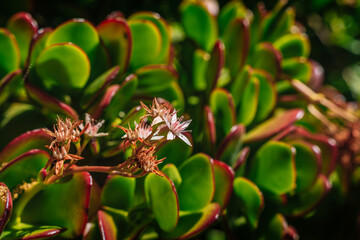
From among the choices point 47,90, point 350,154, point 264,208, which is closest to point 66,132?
point 47,90

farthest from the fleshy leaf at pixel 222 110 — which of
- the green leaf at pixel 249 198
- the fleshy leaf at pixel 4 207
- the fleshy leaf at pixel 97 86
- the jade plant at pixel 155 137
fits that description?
the fleshy leaf at pixel 4 207

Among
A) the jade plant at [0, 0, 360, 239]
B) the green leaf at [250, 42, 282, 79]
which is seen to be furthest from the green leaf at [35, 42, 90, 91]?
the green leaf at [250, 42, 282, 79]

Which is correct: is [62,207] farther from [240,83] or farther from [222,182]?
[240,83]

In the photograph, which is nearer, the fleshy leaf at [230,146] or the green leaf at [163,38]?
the fleshy leaf at [230,146]

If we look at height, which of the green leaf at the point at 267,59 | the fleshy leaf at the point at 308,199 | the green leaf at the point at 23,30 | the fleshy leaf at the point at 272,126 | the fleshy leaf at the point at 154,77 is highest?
the green leaf at the point at 23,30

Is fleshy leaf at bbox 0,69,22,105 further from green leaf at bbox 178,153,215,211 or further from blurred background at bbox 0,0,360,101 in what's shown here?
blurred background at bbox 0,0,360,101

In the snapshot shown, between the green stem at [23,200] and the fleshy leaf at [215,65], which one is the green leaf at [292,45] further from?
the green stem at [23,200]

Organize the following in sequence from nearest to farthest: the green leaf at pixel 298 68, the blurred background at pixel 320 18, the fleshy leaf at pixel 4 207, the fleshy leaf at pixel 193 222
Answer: the fleshy leaf at pixel 4 207, the fleshy leaf at pixel 193 222, the green leaf at pixel 298 68, the blurred background at pixel 320 18
